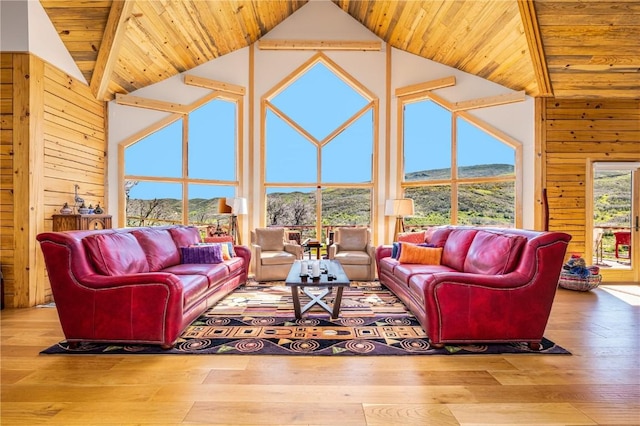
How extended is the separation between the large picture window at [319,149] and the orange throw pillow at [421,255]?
227 centimetres

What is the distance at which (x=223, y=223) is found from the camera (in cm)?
633

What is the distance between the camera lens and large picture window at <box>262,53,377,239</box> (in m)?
6.44

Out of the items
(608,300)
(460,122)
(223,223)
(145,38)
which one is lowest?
(608,300)

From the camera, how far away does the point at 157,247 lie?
374 centimetres

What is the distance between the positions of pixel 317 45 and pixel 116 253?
5291 millimetres

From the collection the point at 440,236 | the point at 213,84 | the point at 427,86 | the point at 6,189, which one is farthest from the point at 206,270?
the point at 427,86

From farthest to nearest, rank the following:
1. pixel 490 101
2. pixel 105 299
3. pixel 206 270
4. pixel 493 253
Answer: pixel 490 101, pixel 206 270, pixel 493 253, pixel 105 299

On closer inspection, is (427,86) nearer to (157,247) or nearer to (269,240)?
(269,240)

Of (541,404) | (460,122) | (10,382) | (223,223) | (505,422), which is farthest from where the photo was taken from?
(223,223)

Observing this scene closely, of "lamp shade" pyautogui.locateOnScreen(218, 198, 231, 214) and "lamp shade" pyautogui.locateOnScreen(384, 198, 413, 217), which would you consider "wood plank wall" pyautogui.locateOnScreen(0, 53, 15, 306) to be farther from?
"lamp shade" pyautogui.locateOnScreen(384, 198, 413, 217)

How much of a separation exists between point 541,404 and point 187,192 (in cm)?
576

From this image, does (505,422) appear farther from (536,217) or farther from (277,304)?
(536,217)

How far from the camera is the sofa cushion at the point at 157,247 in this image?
11.8 ft

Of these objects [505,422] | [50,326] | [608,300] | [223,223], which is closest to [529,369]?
[505,422]
